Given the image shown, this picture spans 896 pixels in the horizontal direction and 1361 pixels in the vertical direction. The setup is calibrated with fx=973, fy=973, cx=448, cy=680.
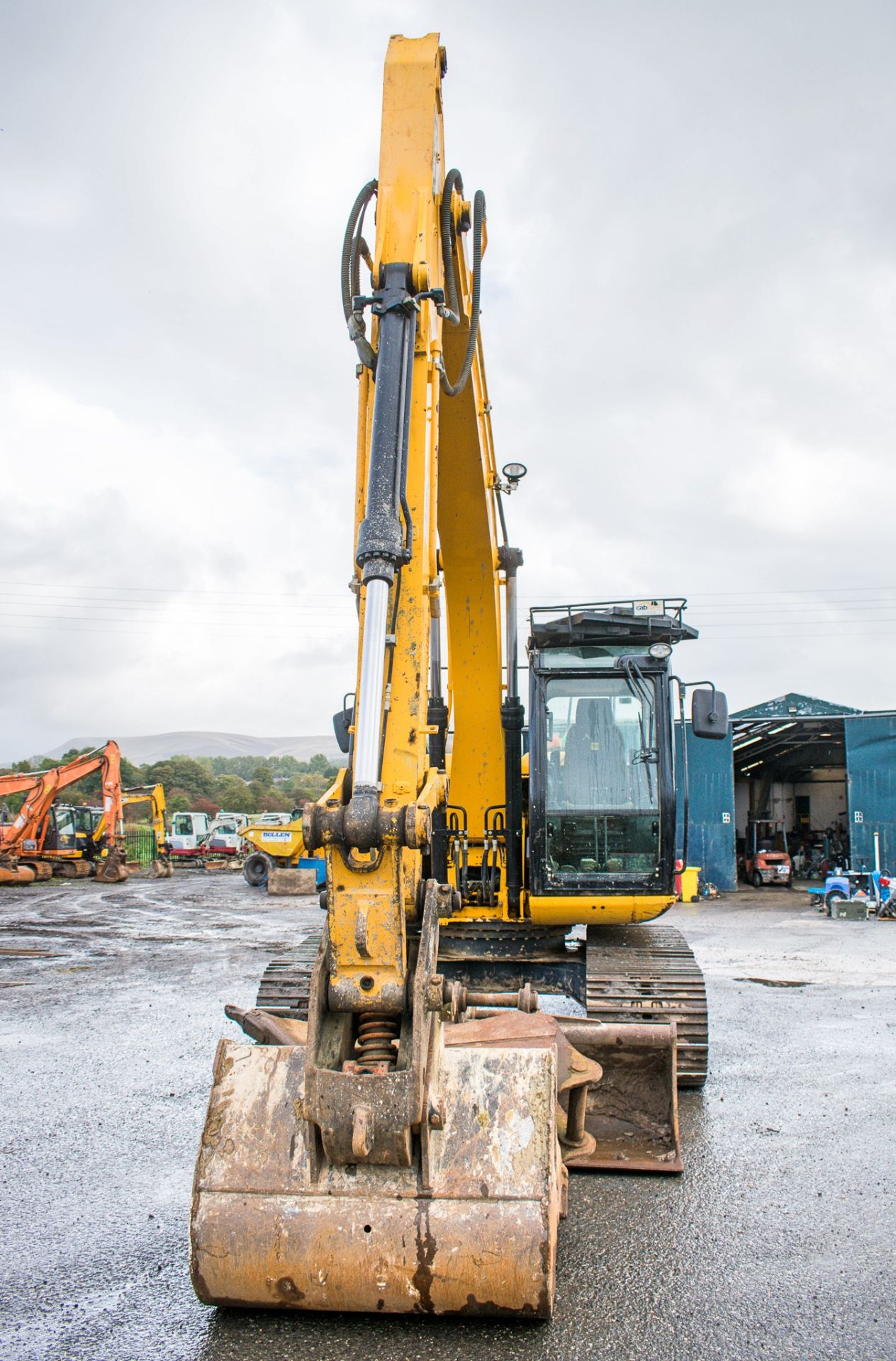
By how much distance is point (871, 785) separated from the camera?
22438mm

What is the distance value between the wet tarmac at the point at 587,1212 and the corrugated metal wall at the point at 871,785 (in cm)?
1432

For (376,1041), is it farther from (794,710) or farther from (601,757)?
(794,710)

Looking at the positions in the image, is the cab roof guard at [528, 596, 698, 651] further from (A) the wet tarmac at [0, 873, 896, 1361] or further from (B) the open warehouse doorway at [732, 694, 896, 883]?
(B) the open warehouse doorway at [732, 694, 896, 883]

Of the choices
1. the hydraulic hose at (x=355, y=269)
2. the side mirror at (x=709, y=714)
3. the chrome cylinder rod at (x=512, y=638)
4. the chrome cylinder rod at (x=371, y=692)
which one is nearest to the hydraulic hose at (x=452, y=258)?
the hydraulic hose at (x=355, y=269)

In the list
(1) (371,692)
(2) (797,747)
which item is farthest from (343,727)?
(2) (797,747)

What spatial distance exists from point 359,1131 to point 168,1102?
11.0 feet

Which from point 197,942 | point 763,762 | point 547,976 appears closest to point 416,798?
point 547,976

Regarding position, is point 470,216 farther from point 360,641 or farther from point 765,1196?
point 765,1196

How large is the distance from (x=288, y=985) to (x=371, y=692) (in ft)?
11.6

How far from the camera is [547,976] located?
702 cm

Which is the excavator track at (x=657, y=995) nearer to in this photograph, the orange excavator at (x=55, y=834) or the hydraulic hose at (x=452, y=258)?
the hydraulic hose at (x=452, y=258)

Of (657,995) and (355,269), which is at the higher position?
(355,269)

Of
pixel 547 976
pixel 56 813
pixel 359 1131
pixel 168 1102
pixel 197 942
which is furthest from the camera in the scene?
pixel 56 813

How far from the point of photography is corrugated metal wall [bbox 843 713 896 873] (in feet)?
73.0
